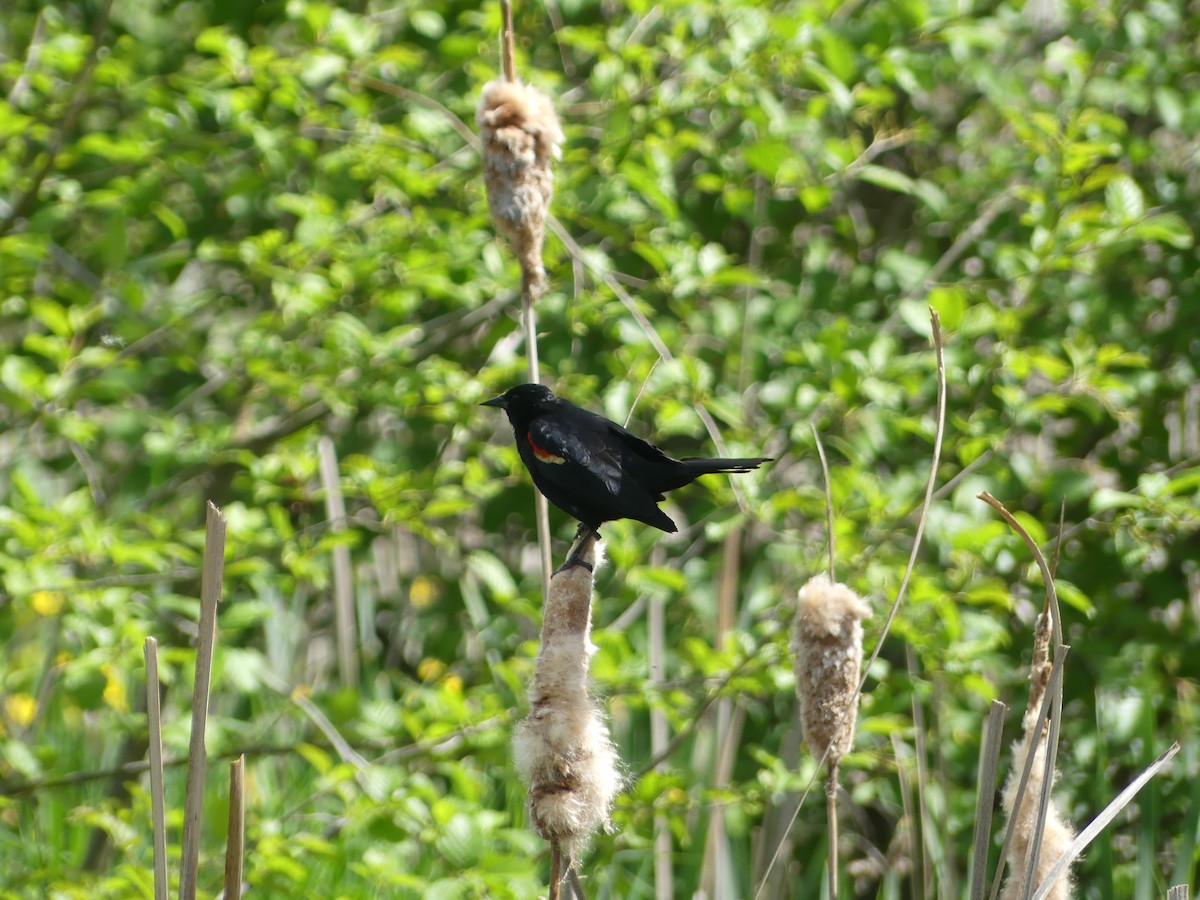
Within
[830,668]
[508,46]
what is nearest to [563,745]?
[830,668]

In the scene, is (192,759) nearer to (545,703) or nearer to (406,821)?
(545,703)

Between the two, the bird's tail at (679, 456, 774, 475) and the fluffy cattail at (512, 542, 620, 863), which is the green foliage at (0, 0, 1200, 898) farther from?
the fluffy cattail at (512, 542, 620, 863)

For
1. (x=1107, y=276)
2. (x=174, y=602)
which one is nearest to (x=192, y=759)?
(x=174, y=602)

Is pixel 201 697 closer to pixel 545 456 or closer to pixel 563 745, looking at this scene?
pixel 563 745

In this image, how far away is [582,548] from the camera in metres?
1.77

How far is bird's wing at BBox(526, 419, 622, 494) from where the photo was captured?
1.74 m

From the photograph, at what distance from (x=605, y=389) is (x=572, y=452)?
141 cm

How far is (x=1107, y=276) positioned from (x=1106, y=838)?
179 cm

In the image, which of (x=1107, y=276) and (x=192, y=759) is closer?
(x=192, y=759)

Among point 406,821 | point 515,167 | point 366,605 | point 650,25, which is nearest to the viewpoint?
point 515,167

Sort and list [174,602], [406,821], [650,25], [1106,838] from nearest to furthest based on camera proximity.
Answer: [1106,838] → [406,821] → [174,602] → [650,25]

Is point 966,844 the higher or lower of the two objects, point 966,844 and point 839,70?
the lower

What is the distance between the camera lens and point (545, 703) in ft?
4.63

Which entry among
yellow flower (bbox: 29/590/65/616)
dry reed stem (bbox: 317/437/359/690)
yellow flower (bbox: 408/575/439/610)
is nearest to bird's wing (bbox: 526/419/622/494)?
yellow flower (bbox: 29/590/65/616)
